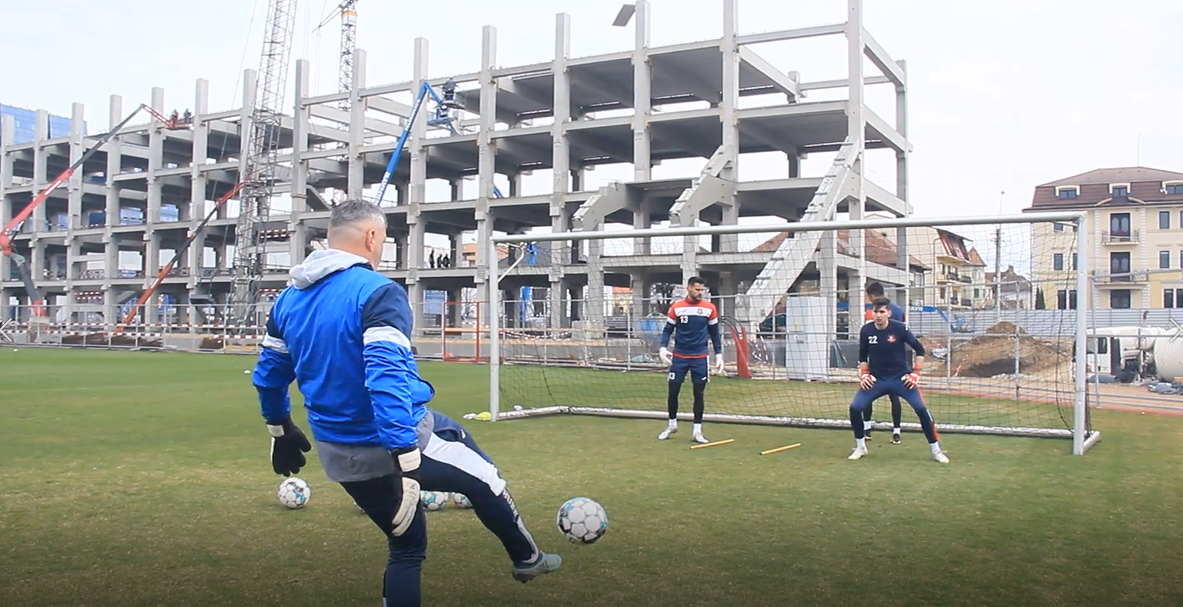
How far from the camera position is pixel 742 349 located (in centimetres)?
1991

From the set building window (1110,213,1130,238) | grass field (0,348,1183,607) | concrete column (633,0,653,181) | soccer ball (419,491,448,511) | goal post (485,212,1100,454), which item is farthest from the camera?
building window (1110,213,1130,238)

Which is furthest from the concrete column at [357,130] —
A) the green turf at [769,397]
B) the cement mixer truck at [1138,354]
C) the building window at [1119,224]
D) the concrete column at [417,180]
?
the building window at [1119,224]

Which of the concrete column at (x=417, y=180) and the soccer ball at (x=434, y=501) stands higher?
the concrete column at (x=417, y=180)

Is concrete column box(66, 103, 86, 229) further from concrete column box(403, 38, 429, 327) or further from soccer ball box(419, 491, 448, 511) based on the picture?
soccer ball box(419, 491, 448, 511)

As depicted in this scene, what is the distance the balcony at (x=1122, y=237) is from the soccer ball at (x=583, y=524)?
6518 cm

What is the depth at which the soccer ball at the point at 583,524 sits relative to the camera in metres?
5.10

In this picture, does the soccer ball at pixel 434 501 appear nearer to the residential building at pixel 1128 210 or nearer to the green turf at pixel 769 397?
the green turf at pixel 769 397

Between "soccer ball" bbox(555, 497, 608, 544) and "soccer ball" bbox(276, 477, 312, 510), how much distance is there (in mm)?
2232

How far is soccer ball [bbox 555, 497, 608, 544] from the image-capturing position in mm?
5098

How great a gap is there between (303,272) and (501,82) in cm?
3865

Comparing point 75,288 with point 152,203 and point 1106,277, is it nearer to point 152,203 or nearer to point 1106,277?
point 152,203

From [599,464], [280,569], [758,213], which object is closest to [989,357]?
[599,464]

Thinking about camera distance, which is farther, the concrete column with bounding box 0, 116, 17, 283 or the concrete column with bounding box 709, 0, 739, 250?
the concrete column with bounding box 0, 116, 17, 283

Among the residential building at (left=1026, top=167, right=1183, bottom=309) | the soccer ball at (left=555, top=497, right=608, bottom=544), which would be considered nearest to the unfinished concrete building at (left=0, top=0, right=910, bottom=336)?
the soccer ball at (left=555, top=497, right=608, bottom=544)
